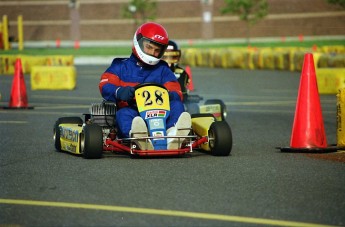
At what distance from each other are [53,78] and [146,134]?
15.1 metres

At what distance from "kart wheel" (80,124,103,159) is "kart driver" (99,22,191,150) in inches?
16.6

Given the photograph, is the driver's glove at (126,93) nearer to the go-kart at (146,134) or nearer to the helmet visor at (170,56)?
the go-kart at (146,134)

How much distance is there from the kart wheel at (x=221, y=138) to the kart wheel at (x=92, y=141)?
118cm

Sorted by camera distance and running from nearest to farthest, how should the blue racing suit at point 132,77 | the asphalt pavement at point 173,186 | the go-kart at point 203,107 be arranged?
the asphalt pavement at point 173,186, the blue racing suit at point 132,77, the go-kart at point 203,107

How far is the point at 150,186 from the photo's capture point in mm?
7758

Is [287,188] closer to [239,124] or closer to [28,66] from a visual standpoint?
[239,124]

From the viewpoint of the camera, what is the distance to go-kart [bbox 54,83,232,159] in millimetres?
9500

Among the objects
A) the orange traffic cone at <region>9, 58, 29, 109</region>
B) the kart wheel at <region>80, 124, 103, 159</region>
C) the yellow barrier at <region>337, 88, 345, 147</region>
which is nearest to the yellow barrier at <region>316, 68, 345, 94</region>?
the orange traffic cone at <region>9, 58, 29, 109</region>

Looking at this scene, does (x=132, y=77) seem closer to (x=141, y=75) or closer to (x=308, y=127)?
(x=141, y=75)

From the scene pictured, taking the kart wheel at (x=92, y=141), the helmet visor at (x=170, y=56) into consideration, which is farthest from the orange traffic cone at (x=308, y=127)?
the helmet visor at (x=170, y=56)

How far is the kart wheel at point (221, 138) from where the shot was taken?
977cm

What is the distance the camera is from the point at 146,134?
31.3 feet

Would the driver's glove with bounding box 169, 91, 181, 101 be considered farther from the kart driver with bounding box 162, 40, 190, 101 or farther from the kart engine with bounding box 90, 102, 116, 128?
the kart driver with bounding box 162, 40, 190, 101

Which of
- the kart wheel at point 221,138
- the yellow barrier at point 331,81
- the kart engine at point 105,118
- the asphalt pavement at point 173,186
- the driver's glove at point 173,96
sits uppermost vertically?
the yellow barrier at point 331,81
